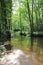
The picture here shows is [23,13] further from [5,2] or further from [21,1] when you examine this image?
[5,2]

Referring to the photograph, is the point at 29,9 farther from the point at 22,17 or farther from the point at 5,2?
the point at 5,2

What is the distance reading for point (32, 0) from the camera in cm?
3653

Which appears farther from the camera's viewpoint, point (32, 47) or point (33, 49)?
point (32, 47)

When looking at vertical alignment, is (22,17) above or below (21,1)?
below

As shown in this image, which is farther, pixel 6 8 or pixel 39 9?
pixel 39 9

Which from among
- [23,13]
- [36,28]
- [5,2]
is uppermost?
[5,2]

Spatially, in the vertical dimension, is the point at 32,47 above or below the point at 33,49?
below

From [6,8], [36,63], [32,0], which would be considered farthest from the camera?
[32,0]

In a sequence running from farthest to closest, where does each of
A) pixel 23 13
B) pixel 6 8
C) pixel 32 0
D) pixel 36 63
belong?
pixel 23 13 < pixel 32 0 < pixel 6 8 < pixel 36 63

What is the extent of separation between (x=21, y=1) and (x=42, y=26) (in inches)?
291

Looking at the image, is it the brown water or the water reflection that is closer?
the brown water

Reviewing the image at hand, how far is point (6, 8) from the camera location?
1919 centimetres

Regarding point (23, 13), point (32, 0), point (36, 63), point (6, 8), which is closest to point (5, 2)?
point (6, 8)

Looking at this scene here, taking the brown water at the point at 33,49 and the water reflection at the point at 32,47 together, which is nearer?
the brown water at the point at 33,49
